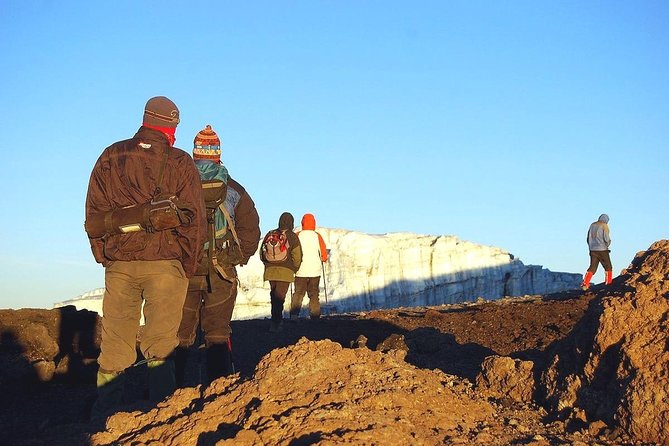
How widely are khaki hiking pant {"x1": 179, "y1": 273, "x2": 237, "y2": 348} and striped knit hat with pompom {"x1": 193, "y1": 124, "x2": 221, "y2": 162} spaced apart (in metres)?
0.99

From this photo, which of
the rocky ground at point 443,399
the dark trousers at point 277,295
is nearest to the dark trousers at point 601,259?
the dark trousers at point 277,295

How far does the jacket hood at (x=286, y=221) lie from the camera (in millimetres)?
14203

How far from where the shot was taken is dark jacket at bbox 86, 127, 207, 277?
19.8 ft

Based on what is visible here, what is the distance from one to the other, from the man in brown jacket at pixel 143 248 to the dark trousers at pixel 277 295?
7.41 meters

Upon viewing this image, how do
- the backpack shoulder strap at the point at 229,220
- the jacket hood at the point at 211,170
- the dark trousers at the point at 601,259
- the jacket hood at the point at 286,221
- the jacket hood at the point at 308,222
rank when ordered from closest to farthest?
the jacket hood at the point at 211,170 → the backpack shoulder strap at the point at 229,220 → the jacket hood at the point at 286,221 → the jacket hood at the point at 308,222 → the dark trousers at the point at 601,259

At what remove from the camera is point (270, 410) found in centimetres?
460

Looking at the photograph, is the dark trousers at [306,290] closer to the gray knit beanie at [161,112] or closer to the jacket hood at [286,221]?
the jacket hood at [286,221]

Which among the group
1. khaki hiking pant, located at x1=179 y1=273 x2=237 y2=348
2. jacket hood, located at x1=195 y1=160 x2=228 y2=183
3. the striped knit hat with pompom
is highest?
the striped knit hat with pompom

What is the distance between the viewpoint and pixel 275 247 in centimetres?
1356

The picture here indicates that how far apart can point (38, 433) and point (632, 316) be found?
3991mm

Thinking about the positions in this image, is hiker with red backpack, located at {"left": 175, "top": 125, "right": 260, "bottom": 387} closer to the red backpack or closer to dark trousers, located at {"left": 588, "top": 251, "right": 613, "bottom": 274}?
the red backpack

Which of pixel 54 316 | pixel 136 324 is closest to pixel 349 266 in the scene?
pixel 54 316

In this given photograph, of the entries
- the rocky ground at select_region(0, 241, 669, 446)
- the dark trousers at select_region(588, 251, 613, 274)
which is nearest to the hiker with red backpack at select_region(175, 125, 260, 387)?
the rocky ground at select_region(0, 241, 669, 446)

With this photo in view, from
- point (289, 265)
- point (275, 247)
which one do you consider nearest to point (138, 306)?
point (275, 247)
